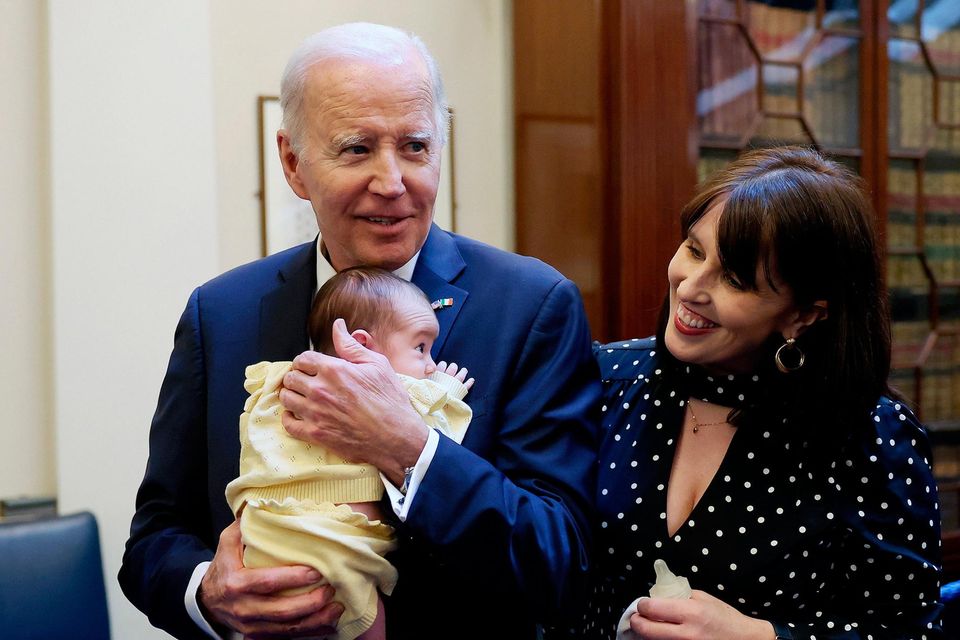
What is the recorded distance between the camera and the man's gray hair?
162cm

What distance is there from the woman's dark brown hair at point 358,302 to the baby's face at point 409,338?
1 cm

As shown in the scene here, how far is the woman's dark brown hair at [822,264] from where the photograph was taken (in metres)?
1.62

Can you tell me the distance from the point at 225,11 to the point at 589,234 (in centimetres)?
144

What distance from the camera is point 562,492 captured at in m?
1.50

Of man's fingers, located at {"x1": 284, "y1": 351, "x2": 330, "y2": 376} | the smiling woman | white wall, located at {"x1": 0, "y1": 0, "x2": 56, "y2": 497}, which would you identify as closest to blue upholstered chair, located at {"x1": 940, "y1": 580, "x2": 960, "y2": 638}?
the smiling woman

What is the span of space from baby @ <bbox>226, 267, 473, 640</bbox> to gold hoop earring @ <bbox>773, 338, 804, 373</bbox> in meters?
0.54

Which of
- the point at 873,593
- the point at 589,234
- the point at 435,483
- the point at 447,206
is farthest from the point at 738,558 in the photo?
the point at 447,206

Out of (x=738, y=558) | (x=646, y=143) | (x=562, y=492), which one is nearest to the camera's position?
(x=562, y=492)

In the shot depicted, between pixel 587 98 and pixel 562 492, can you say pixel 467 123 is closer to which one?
pixel 587 98

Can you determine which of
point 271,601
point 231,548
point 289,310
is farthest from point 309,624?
point 289,310

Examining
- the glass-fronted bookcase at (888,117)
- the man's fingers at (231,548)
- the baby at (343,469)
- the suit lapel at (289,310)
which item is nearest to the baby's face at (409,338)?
the baby at (343,469)

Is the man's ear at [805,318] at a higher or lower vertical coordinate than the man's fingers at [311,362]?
higher

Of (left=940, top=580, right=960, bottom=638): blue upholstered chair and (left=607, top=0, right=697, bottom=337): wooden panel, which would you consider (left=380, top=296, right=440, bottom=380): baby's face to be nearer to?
(left=940, top=580, right=960, bottom=638): blue upholstered chair

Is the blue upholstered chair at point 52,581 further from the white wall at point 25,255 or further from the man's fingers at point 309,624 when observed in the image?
the man's fingers at point 309,624
